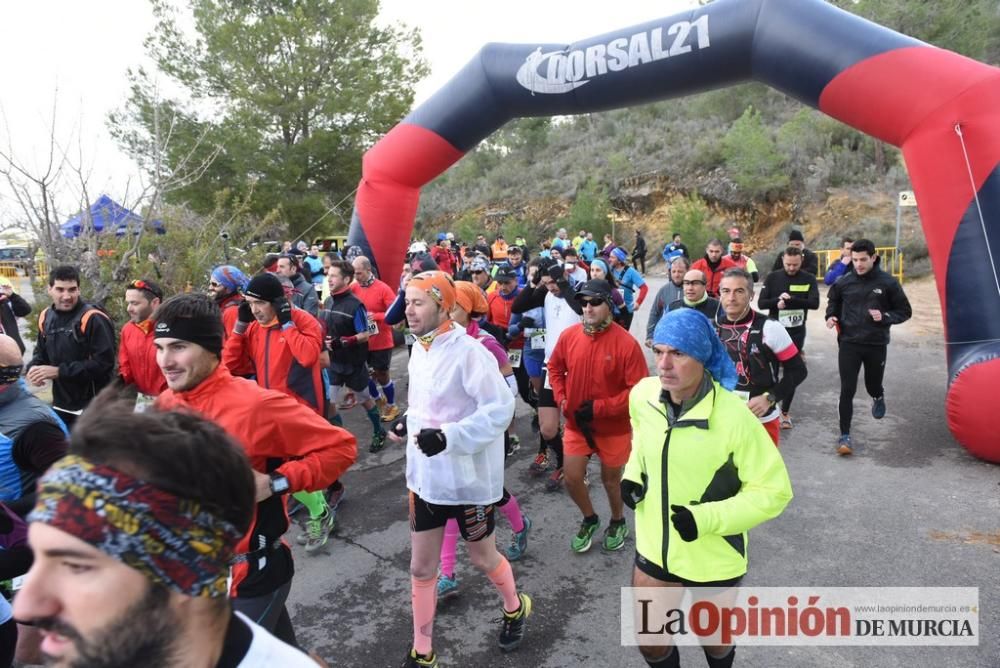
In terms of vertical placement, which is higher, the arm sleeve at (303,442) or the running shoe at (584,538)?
the arm sleeve at (303,442)

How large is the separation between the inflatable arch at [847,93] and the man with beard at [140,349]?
5.74 meters

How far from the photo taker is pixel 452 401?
2961 millimetres

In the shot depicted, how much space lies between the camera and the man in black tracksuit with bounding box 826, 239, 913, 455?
551 cm

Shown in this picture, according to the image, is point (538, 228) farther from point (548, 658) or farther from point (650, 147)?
point (548, 658)

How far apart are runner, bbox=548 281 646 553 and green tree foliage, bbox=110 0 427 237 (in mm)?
16729

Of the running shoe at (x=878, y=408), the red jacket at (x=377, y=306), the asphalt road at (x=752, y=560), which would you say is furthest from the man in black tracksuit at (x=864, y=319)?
the red jacket at (x=377, y=306)

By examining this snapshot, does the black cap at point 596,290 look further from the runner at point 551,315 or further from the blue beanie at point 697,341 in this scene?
the blue beanie at point 697,341

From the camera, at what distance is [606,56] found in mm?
7465

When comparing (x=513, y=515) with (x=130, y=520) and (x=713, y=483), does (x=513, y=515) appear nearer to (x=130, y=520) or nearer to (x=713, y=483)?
(x=713, y=483)

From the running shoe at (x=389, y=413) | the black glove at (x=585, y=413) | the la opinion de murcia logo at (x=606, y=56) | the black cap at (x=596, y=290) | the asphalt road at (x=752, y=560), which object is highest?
the la opinion de murcia logo at (x=606, y=56)

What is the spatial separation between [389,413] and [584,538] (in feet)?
12.1

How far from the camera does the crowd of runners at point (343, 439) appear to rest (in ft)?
3.15

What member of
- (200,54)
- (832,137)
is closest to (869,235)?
(832,137)

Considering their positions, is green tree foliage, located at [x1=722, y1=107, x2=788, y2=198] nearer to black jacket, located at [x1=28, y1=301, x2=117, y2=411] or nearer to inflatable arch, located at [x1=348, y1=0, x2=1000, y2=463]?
inflatable arch, located at [x1=348, y1=0, x2=1000, y2=463]
